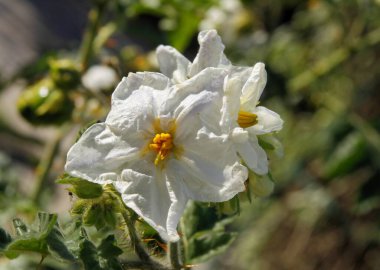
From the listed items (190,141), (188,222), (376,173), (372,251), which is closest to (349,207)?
(372,251)

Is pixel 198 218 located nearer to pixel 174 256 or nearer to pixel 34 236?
pixel 174 256

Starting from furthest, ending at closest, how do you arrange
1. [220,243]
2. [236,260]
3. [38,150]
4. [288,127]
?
[38,150], [236,260], [288,127], [220,243]

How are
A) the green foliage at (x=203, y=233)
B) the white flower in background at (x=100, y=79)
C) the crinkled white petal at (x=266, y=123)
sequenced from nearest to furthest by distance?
the crinkled white petal at (x=266, y=123) < the green foliage at (x=203, y=233) < the white flower in background at (x=100, y=79)

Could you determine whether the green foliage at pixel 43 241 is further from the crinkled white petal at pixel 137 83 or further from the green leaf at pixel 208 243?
the green leaf at pixel 208 243

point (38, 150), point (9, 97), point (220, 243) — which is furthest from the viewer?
point (9, 97)

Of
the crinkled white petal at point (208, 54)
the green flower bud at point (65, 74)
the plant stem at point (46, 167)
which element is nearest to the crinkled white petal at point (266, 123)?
the crinkled white petal at point (208, 54)

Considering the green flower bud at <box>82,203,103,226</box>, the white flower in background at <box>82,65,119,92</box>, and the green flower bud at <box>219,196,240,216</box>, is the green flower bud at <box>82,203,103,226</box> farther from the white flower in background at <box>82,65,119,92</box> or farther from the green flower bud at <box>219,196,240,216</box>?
the white flower in background at <box>82,65,119,92</box>

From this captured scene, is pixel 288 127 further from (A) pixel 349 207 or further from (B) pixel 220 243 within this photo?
(B) pixel 220 243
